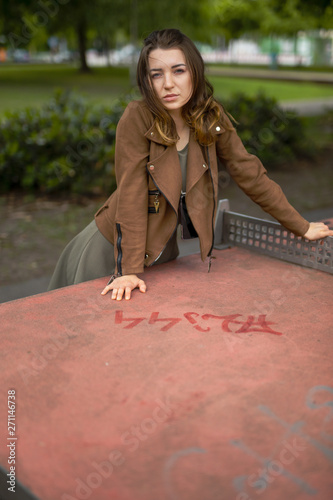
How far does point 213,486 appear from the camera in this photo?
1368mm

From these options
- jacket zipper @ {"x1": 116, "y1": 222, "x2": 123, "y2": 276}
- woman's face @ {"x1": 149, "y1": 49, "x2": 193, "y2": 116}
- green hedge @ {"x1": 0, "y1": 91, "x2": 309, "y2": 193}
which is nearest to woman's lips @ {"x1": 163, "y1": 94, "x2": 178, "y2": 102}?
woman's face @ {"x1": 149, "y1": 49, "x2": 193, "y2": 116}

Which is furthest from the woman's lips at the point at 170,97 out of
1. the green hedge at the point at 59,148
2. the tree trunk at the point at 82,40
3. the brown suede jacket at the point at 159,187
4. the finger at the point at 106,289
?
the tree trunk at the point at 82,40

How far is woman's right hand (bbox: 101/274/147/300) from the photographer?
99.2 inches

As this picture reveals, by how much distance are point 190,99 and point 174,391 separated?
1595mm

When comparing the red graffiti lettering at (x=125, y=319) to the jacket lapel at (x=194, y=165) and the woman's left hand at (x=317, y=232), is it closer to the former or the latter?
the jacket lapel at (x=194, y=165)

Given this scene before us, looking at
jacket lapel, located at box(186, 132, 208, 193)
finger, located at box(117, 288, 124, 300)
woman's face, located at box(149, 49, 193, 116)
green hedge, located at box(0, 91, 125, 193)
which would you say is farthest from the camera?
green hedge, located at box(0, 91, 125, 193)

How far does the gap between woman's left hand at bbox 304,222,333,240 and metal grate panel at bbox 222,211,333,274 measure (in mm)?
29

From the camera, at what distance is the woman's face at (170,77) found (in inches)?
105

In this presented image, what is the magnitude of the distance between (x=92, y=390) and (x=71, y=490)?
17.1 inches

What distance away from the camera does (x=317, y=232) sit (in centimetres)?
290

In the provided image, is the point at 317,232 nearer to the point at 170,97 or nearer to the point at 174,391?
the point at 170,97

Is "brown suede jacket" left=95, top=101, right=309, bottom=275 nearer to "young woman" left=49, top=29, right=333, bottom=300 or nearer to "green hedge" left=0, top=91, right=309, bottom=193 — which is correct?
"young woman" left=49, top=29, right=333, bottom=300

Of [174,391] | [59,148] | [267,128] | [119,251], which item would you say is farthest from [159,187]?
[267,128]

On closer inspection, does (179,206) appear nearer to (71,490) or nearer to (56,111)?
(71,490)
